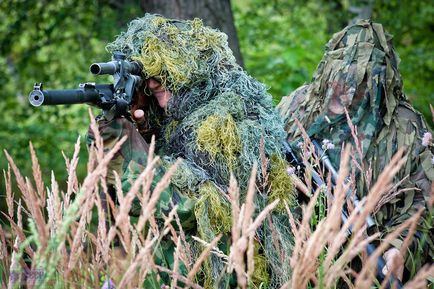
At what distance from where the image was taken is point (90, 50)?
703 cm

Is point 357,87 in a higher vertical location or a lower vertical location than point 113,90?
lower

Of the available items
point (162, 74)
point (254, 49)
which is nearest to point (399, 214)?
point (162, 74)

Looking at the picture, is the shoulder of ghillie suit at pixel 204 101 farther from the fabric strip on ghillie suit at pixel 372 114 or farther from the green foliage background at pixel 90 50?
the green foliage background at pixel 90 50

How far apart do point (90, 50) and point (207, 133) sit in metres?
4.73

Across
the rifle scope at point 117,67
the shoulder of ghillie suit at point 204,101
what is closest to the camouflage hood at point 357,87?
the shoulder of ghillie suit at point 204,101

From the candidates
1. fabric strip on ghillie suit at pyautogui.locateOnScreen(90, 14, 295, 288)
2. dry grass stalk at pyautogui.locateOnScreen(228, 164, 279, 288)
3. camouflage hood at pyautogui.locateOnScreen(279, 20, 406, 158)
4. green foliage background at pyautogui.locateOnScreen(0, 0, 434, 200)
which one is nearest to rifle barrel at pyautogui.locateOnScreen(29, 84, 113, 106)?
fabric strip on ghillie suit at pyautogui.locateOnScreen(90, 14, 295, 288)

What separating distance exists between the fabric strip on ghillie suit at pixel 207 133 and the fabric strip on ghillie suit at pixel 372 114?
54cm

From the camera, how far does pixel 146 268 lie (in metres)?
1.66

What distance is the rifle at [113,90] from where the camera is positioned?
2.25 metres

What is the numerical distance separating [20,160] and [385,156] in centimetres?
374

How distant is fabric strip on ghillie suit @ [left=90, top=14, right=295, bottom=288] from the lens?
2.52 meters

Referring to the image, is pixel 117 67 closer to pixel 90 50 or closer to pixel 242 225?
pixel 242 225

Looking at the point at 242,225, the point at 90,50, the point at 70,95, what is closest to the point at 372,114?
the point at 70,95

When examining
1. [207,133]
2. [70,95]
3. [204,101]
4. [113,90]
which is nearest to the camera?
[70,95]
